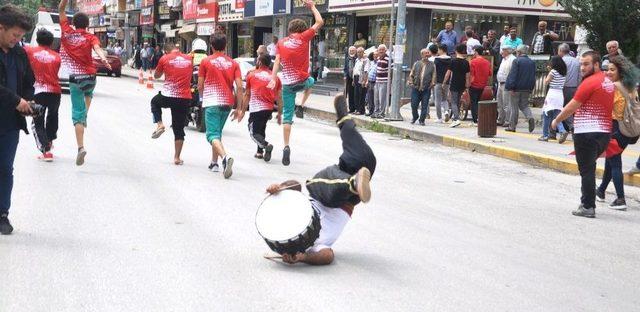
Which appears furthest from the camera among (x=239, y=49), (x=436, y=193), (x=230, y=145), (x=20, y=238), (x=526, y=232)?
(x=239, y=49)

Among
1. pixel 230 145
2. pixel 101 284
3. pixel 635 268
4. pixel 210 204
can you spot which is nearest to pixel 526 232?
pixel 635 268

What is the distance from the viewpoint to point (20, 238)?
6324 mm

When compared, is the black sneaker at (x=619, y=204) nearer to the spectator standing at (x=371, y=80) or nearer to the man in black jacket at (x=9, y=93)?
the man in black jacket at (x=9, y=93)

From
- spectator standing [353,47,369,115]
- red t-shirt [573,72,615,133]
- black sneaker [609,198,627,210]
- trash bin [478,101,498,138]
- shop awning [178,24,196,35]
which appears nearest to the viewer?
red t-shirt [573,72,615,133]

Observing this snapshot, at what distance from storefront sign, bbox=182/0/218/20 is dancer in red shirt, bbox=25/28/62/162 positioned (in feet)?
112

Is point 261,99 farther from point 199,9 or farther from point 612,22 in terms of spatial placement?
point 199,9

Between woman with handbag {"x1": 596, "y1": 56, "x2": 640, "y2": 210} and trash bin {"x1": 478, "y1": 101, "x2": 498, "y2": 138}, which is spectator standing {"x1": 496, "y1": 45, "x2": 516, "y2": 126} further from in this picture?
woman with handbag {"x1": 596, "y1": 56, "x2": 640, "y2": 210}

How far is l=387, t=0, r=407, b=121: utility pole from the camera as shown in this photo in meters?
18.2

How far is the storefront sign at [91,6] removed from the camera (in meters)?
83.3

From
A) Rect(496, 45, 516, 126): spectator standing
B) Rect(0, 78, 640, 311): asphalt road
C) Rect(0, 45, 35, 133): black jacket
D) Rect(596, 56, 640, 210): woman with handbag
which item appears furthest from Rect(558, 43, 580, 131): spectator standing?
Rect(0, 45, 35, 133): black jacket

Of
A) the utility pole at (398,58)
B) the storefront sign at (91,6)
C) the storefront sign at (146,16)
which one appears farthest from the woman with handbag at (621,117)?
the storefront sign at (91,6)

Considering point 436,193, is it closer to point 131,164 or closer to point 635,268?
point 635,268

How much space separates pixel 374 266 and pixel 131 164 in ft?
18.4

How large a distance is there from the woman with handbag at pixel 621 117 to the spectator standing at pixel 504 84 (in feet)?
22.9
